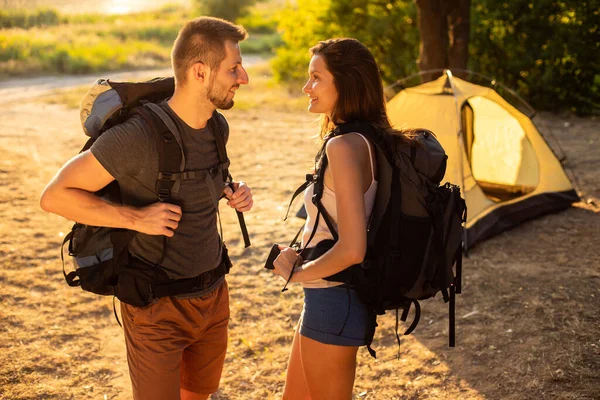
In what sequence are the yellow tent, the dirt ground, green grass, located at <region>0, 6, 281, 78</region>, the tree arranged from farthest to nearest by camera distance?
green grass, located at <region>0, 6, 281, 78</region>, the tree, the yellow tent, the dirt ground

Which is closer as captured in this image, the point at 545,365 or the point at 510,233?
the point at 545,365

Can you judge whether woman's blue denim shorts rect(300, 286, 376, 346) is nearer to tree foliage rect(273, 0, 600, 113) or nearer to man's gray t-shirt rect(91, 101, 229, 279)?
man's gray t-shirt rect(91, 101, 229, 279)

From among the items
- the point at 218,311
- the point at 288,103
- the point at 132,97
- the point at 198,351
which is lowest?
the point at 288,103

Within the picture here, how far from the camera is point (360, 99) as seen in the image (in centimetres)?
254

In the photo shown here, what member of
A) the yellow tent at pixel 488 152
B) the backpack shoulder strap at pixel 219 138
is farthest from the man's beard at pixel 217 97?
the yellow tent at pixel 488 152

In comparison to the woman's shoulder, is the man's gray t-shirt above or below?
below

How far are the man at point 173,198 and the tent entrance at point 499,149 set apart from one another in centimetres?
492

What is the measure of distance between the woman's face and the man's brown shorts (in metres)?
0.94

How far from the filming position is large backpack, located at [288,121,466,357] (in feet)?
8.16

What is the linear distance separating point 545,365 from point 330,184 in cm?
248

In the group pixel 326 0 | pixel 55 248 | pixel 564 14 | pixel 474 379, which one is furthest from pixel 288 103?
pixel 474 379

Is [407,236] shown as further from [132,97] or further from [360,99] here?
[132,97]

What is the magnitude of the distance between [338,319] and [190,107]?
1029mm

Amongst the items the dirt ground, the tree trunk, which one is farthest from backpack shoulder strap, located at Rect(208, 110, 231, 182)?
the tree trunk
